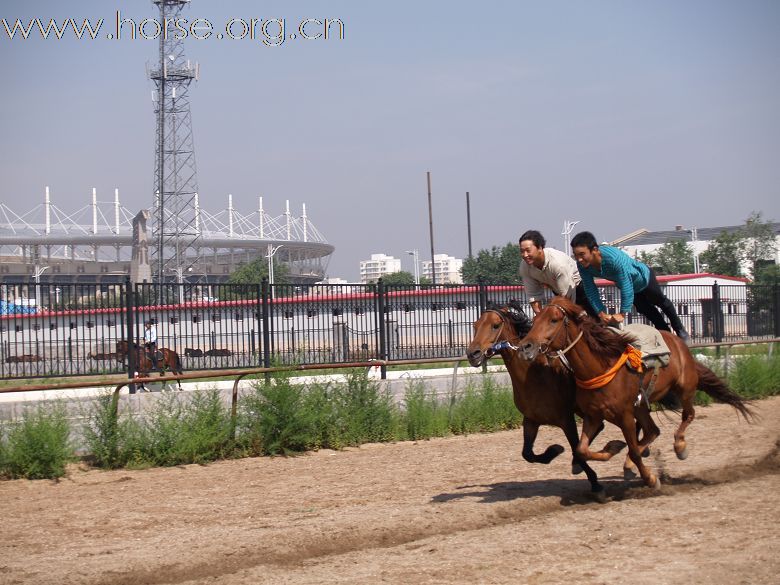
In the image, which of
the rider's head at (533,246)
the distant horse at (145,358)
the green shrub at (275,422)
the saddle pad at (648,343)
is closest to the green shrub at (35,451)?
the green shrub at (275,422)

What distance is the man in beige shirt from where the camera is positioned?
30.3ft

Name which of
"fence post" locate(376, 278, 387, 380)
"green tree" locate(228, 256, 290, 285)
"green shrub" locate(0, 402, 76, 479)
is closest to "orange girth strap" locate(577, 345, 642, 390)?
"green shrub" locate(0, 402, 76, 479)

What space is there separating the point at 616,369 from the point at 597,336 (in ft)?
1.15

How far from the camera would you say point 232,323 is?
17500mm

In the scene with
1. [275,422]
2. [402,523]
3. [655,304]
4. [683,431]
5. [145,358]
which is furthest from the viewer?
[145,358]

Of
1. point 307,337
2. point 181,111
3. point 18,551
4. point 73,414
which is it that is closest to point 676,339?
point 18,551

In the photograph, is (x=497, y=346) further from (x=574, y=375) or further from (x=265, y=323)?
(x=265, y=323)

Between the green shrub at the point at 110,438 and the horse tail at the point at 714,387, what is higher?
the horse tail at the point at 714,387

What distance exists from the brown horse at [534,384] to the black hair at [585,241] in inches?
36.4

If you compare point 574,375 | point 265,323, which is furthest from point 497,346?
point 265,323

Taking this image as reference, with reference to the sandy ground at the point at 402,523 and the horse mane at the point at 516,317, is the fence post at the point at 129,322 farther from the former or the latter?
the horse mane at the point at 516,317

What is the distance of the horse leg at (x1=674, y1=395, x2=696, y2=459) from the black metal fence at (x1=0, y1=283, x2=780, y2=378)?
6402mm

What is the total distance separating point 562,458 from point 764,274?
56.6 metres

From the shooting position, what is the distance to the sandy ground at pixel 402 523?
6531 millimetres
